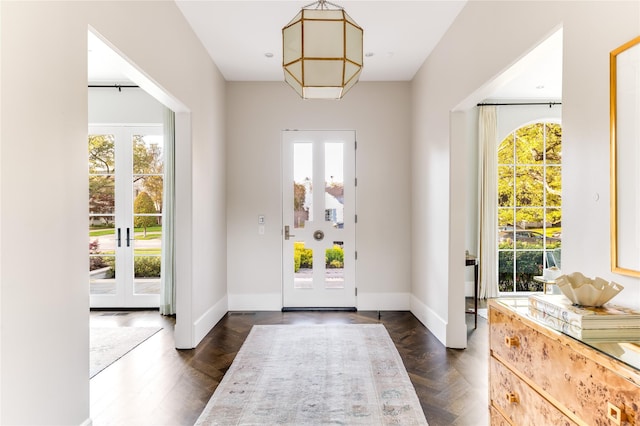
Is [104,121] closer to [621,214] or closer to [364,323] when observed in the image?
[364,323]

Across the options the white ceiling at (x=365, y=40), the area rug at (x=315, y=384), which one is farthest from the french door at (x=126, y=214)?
the area rug at (x=315, y=384)

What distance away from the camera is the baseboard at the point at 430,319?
420 cm

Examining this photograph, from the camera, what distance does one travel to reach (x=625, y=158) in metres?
1.69

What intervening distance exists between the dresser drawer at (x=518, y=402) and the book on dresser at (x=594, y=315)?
343 millimetres

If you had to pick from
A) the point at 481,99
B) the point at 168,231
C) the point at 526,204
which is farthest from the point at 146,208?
the point at 526,204

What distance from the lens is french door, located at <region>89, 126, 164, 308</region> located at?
5.70 m

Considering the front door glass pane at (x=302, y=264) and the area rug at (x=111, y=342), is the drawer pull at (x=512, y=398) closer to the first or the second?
the area rug at (x=111, y=342)

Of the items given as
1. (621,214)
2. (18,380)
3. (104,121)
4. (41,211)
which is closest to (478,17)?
(621,214)

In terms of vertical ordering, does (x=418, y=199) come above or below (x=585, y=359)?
above

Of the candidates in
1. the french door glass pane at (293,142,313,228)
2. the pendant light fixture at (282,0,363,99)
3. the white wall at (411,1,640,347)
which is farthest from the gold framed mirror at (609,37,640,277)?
the french door glass pane at (293,142,313,228)

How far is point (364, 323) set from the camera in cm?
500

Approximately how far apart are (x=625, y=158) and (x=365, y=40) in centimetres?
313

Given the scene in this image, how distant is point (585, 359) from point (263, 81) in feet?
16.7

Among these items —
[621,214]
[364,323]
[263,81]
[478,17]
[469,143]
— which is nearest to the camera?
[621,214]
